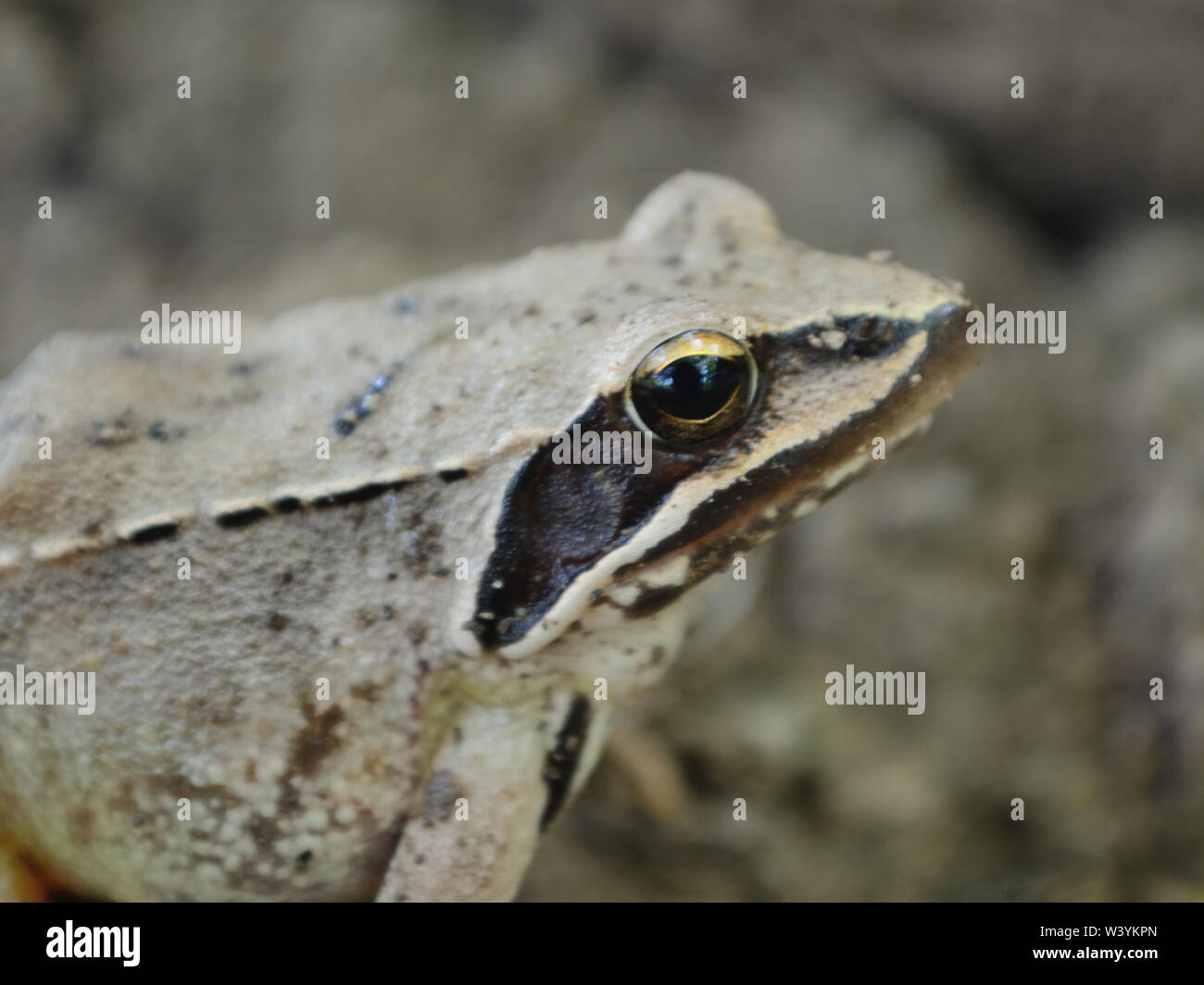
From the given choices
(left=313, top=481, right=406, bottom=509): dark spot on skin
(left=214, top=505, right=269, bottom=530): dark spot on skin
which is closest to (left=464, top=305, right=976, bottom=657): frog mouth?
(left=313, top=481, right=406, bottom=509): dark spot on skin

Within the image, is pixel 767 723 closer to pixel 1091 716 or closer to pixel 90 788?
pixel 1091 716

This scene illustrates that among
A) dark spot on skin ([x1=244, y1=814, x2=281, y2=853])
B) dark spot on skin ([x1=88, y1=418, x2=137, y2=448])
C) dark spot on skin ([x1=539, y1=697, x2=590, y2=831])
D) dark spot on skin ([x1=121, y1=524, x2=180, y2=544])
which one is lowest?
dark spot on skin ([x1=244, y1=814, x2=281, y2=853])

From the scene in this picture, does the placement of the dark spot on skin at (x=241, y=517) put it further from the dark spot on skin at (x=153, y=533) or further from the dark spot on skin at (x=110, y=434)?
the dark spot on skin at (x=110, y=434)

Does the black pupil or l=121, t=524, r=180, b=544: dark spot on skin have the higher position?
the black pupil

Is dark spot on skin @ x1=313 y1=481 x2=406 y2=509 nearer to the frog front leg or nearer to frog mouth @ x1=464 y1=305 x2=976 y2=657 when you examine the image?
frog mouth @ x1=464 y1=305 x2=976 y2=657

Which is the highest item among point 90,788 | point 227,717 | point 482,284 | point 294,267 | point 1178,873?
point 294,267
